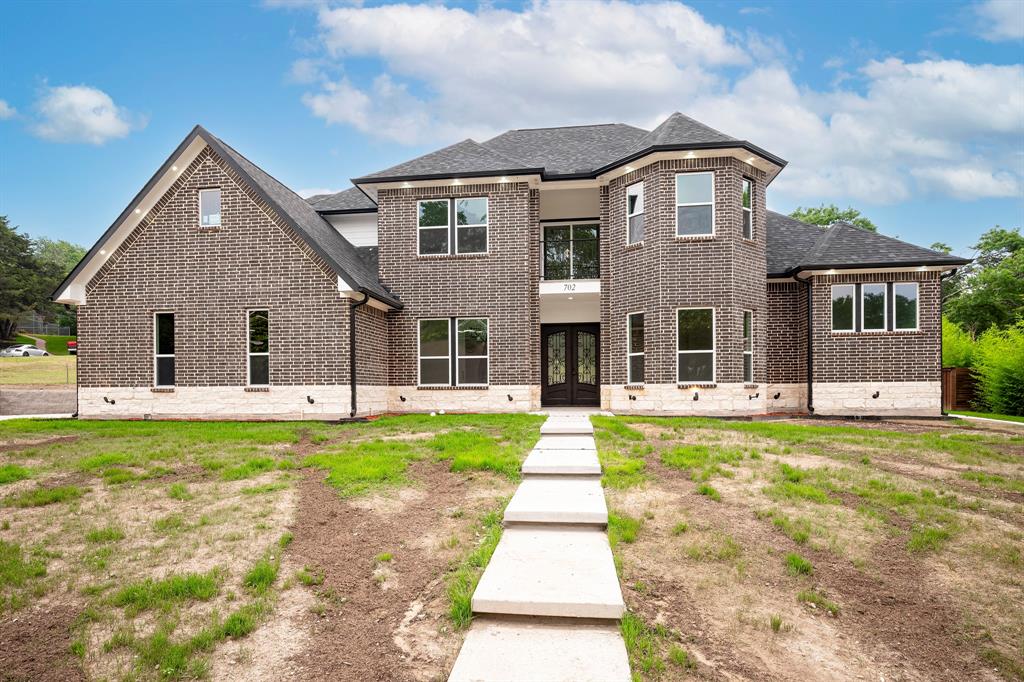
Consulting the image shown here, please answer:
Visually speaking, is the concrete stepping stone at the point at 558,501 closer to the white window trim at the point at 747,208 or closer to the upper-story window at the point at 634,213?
the upper-story window at the point at 634,213

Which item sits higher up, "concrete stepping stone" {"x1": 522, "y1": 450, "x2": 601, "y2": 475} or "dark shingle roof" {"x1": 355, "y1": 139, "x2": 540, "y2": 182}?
"dark shingle roof" {"x1": 355, "y1": 139, "x2": 540, "y2": 182}

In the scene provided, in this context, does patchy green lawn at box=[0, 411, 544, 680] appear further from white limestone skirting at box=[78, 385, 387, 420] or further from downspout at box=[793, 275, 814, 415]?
downspout at box=[793, 275, 814, 415]

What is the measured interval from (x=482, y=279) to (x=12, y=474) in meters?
10.7

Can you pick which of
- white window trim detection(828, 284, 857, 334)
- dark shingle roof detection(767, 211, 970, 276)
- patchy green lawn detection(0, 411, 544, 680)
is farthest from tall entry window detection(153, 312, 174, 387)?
white window trim detection(828, 284, 857, 334)

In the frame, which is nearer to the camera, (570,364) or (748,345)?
(748,345)

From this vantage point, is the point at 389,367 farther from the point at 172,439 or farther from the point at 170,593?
the point at 170,593

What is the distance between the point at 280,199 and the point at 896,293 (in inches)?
666

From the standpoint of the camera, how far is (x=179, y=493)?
6.51 meters

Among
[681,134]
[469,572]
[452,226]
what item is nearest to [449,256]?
[452,226]

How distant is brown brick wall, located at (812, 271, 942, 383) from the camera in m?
15.1

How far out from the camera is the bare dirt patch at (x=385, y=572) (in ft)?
10.9

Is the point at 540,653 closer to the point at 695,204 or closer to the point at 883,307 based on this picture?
the point at 695,204

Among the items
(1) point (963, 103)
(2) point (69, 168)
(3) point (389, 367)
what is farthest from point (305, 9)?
(2) point (69, 168)

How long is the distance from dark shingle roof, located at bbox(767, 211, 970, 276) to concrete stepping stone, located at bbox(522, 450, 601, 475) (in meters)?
10.5
